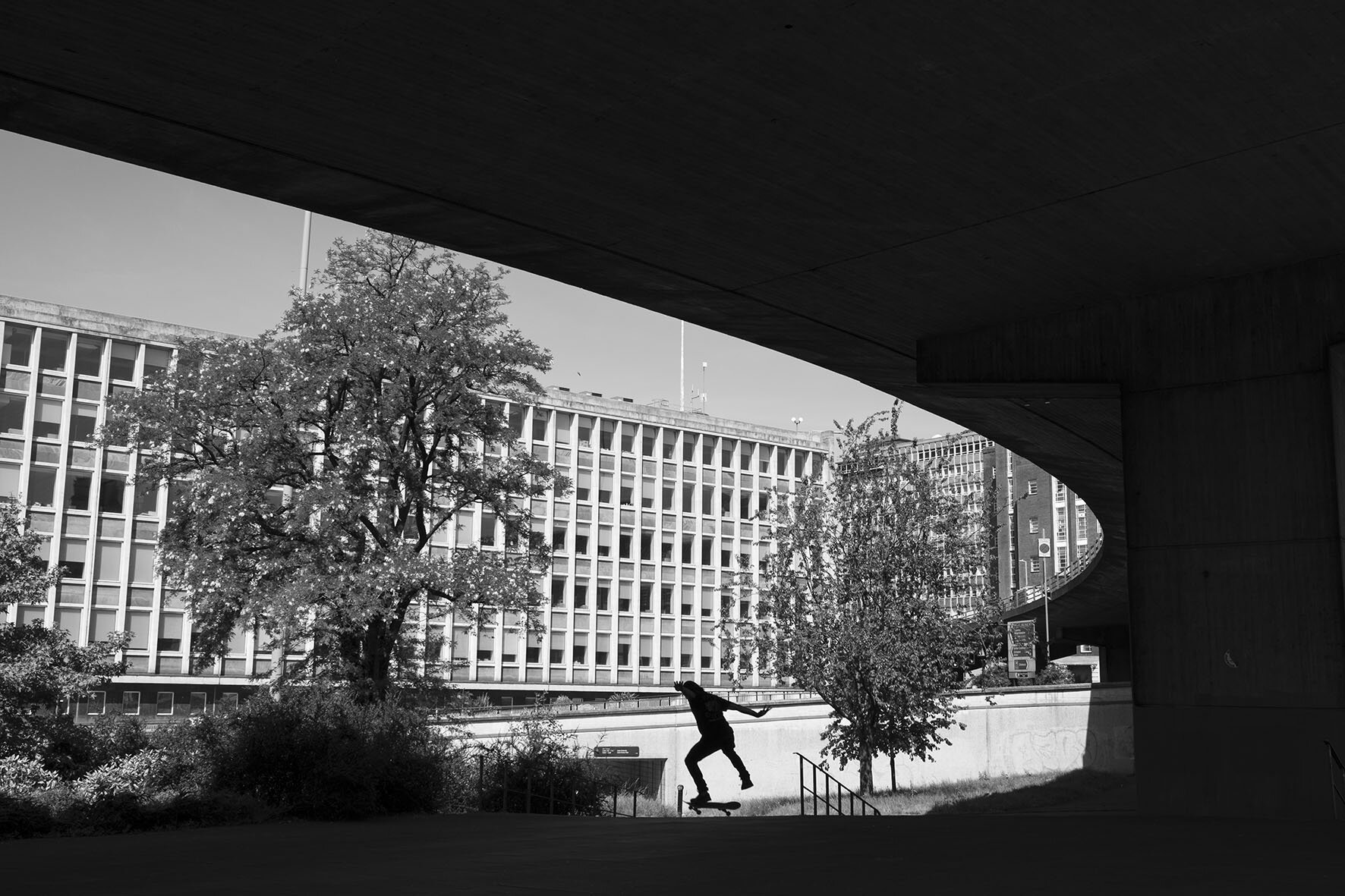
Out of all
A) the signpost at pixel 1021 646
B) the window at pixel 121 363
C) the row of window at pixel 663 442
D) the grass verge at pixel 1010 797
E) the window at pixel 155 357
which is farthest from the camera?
the row of window at pixel 663 442

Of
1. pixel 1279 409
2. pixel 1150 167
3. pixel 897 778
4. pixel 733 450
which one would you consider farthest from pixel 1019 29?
pixel 733 450

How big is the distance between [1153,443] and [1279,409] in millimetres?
1408

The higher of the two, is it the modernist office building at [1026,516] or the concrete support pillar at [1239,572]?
the modernist office building at [1026,516]

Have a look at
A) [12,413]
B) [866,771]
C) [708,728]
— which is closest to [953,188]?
[708,728]

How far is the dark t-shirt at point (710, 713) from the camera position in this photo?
1520cm

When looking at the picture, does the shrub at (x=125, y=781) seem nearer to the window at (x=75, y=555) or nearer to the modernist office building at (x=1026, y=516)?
the window at (x=75, y=555)

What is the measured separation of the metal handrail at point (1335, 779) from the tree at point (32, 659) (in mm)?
20194

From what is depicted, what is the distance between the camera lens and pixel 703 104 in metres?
10.8

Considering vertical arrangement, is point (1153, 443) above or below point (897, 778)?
above

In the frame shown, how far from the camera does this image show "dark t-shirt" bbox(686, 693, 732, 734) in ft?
49.9

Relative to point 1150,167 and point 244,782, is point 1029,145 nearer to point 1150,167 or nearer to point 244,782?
point 1150,167

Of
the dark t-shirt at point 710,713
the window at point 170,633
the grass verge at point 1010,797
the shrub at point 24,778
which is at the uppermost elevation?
the window at point 170,633

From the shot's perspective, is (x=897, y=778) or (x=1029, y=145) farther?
(x=897, y=778)

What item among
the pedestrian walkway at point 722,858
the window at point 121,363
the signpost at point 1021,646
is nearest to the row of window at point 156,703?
the window at point 121,363
